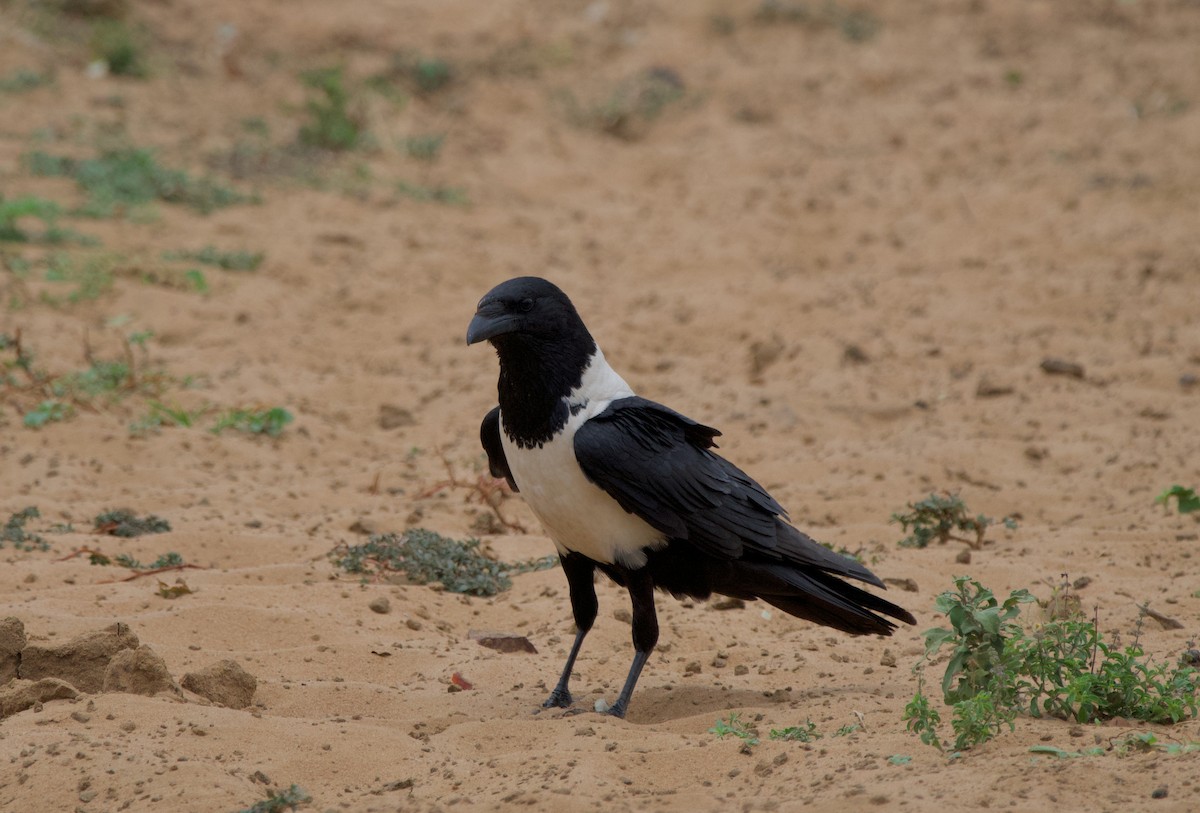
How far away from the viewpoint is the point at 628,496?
430 centimetres

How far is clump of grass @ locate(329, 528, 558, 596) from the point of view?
555 cm

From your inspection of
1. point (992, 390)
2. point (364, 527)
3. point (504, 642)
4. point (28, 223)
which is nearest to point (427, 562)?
point (364, 527)

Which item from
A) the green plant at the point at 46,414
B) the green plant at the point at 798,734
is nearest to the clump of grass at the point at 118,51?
the green plant at the point at 46,414

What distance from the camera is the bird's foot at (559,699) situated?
14.6ft

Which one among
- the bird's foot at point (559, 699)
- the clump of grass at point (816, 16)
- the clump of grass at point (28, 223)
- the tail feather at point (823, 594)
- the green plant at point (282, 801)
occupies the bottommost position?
the bird's foot at point (559, 699)

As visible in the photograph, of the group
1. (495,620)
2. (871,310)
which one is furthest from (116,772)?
(871,310)

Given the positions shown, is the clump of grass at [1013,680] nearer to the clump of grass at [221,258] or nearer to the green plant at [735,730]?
the green plant at [735,730]

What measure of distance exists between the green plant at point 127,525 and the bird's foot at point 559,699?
7.17ft

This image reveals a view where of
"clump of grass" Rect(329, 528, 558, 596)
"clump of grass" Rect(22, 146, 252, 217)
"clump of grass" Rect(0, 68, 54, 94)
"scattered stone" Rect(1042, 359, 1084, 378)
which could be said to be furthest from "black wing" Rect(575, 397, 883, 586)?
"clump of grass" Rect(0, 68, 54, 94)

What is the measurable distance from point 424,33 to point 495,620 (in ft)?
33.3

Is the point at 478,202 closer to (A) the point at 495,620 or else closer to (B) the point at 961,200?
(B) the point at 961,200

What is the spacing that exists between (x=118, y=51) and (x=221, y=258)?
4.12m

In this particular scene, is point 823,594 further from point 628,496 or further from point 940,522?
point 940,522

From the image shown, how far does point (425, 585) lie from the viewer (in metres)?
5.52
